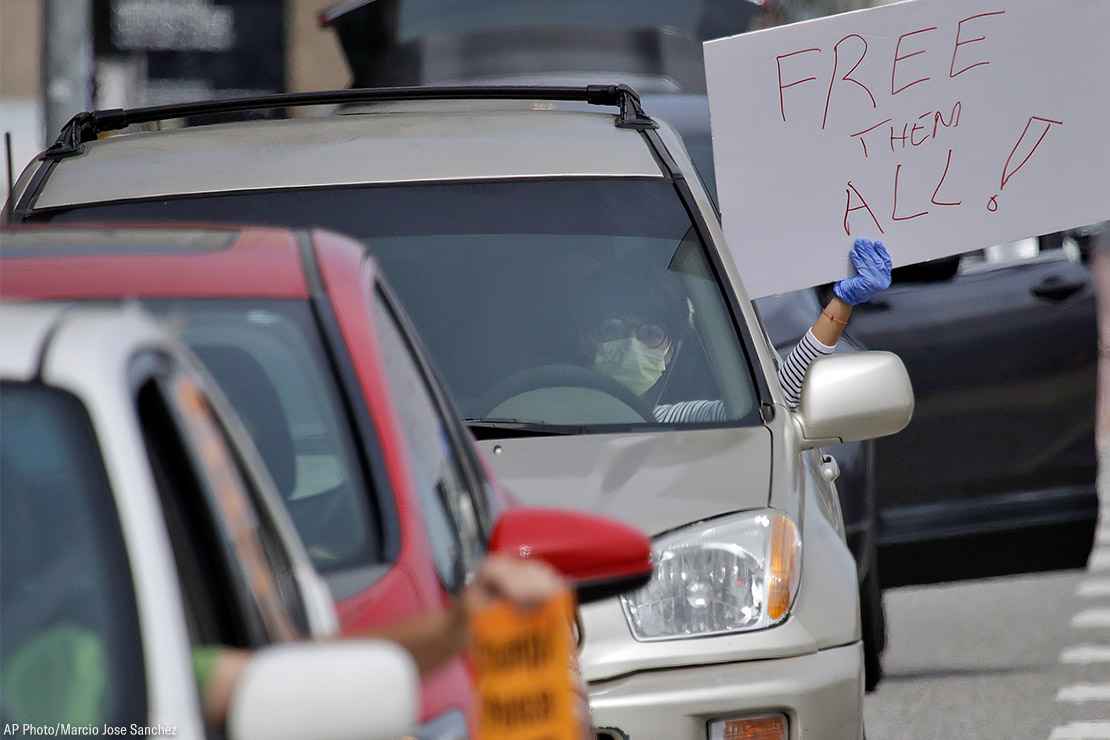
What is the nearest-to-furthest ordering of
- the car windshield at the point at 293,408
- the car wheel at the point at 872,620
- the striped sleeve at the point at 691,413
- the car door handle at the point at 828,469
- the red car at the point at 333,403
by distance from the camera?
the red car at the point at 333,403
the car windshield at the point at 293,408
the striped sleeve at the point at 691,413
the car door handle at the point at 828,469
the car wheel at the point at 872,620

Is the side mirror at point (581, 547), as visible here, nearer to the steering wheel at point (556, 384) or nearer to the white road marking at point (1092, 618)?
the steering wheel at point (556, 384)

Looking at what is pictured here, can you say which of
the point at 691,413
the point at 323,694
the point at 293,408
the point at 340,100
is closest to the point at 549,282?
the point at 691,413

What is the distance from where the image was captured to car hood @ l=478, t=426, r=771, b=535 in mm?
4961

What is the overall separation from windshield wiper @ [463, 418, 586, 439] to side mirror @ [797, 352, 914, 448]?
47 centimetres

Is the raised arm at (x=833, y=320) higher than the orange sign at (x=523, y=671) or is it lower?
lower

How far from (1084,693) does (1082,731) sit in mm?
794

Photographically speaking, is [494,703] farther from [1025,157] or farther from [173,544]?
[1025,157]

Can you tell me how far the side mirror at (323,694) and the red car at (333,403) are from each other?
60 cm

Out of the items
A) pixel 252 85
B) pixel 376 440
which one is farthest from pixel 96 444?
pixel 252 85

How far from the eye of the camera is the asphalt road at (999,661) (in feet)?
26.4

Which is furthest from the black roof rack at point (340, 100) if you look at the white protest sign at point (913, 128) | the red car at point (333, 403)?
the red car at point (333, 403)

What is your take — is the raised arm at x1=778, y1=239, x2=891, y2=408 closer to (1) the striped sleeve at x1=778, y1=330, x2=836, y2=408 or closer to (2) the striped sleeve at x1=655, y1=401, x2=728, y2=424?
(1) the striped sleeve at x1=778, y1=330, x2=836, y2=408

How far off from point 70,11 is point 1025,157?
666cm

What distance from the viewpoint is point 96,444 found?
2.52 metres
